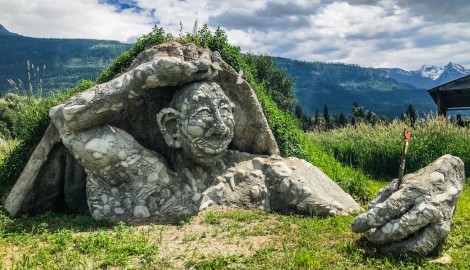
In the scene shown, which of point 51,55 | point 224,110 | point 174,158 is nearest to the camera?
point 224,110

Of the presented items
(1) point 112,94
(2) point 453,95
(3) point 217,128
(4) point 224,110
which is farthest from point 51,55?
(3) point 217,128

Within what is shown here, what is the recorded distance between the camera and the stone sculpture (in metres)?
5.17

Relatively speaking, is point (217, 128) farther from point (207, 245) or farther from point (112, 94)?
point (207, 245)

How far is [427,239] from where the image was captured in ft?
12.5

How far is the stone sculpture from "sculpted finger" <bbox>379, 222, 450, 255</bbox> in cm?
161

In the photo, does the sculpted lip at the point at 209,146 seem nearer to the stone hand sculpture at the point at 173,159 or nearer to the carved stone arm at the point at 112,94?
the stone hand sculpture at the point at 173,159

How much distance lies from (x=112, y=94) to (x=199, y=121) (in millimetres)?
1207

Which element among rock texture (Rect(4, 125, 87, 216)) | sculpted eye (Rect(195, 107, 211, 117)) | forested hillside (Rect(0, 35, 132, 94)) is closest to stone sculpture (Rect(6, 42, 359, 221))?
sculpted eye (Rect(195, 107, 211, 117))

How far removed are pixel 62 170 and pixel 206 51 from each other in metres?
2.89

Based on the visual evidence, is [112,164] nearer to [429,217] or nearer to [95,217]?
[95,217]

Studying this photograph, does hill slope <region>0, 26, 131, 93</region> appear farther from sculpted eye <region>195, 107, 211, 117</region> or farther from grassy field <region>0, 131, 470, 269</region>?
grassy field <region>0, 131, 470, 269</region>

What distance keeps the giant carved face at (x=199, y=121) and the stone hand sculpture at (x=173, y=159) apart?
0.05 feet

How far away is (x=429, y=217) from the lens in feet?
12.1

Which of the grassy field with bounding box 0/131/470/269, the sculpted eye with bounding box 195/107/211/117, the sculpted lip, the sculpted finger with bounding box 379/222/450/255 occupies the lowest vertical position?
the grassy field with bounding box 0/131/470/269
